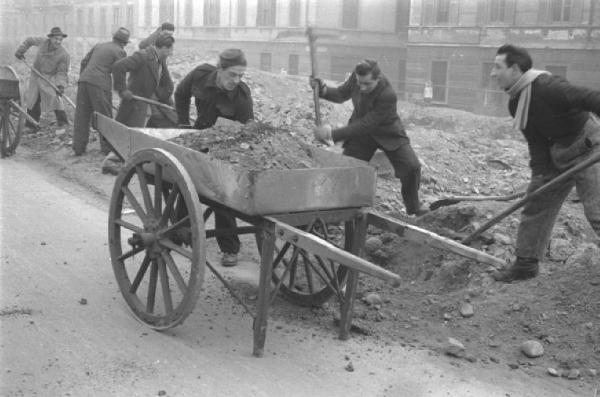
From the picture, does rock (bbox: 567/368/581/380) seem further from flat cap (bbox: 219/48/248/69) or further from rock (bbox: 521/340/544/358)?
flat cap (bbox: 219/48/248/69)

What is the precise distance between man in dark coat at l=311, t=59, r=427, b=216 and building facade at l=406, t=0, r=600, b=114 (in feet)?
57.2

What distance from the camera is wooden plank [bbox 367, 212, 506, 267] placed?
13.2 feet

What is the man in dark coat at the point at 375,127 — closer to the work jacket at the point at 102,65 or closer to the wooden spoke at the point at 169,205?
the wooden spoke at the point at 169,205

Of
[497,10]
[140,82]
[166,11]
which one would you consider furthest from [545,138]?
[166,11]

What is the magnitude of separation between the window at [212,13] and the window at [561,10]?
1567cm

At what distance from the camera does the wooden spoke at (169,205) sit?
445 centimetres

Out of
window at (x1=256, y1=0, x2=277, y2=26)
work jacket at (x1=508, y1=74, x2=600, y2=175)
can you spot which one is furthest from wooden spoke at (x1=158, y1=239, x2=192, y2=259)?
window at (x1=256, y1=0, x2=277, y2=26)

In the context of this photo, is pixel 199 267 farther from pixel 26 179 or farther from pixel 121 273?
pixel 26 179

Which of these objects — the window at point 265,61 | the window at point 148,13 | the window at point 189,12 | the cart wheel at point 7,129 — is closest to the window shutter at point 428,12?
the window at point 265,61

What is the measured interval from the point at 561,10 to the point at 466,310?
20.8 meters

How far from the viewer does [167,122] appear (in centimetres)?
940

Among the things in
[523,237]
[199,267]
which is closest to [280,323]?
[199,267]

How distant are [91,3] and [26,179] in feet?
127

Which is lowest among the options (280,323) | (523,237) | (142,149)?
(280,323)
